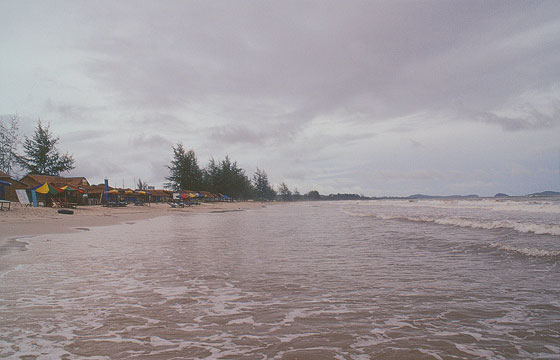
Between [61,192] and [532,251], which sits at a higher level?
[61,192]

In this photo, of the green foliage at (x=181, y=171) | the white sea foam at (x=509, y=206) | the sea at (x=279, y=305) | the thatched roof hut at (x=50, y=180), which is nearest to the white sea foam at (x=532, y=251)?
the sea at (x=279, y=305)

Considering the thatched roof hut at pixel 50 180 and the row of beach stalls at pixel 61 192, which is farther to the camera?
the thatched roof hut at pixel 50 180

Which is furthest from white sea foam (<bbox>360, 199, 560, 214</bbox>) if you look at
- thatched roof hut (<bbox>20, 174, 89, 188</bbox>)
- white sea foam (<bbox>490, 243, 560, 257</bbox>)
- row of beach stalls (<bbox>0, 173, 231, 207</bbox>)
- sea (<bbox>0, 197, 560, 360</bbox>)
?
thatched roof hut (<bbox>20, 174, 89, 188</bbox>)

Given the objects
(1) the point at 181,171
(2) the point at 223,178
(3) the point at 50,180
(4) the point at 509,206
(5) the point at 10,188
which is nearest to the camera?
(5) the point at 10,188

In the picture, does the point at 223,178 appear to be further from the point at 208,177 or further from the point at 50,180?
the point at 50,180

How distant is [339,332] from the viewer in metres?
3.76

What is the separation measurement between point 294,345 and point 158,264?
Result: 18.0ft

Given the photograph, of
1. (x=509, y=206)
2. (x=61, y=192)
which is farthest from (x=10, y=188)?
(x=509, y=206)

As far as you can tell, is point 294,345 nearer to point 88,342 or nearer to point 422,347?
point 422,347

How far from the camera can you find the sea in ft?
11.0

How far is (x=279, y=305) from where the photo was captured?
4.78 metres

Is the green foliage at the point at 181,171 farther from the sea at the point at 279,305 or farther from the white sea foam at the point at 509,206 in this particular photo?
the sea at the point at 279,305

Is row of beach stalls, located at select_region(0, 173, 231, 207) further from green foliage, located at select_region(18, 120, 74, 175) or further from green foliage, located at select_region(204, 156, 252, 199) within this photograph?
green foliage, located at select_region(204, 156, 252, 199)

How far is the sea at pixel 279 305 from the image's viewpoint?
336 centimetres
